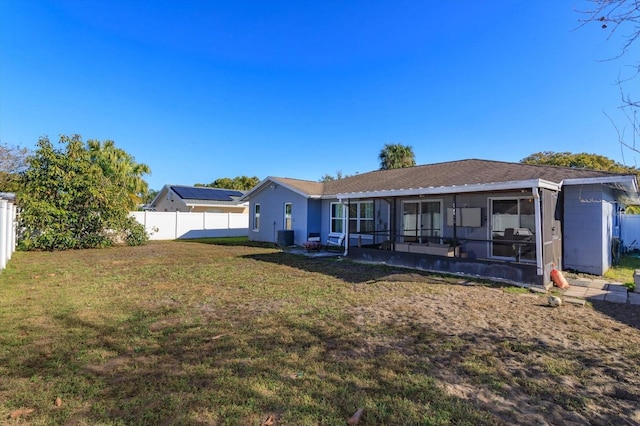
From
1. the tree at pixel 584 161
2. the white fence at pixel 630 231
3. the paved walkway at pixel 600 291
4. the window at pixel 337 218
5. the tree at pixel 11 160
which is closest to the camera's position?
the paved walkway at pixel 600 291

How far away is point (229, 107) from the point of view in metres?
20.8

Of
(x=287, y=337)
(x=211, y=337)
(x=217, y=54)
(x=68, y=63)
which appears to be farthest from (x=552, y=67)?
(x=68, y=63)

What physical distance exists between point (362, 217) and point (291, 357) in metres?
11.9

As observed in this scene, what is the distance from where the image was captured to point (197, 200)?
26.5 meters

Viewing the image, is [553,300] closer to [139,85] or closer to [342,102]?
[342,102]

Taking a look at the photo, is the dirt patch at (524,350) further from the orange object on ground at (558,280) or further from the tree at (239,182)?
the tree at (239,182)

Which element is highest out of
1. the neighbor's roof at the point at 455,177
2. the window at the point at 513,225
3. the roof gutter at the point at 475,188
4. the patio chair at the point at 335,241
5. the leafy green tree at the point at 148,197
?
the leafy green tree at the point at 148,197

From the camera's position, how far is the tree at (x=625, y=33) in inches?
112

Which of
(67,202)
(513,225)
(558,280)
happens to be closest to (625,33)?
(558,280)

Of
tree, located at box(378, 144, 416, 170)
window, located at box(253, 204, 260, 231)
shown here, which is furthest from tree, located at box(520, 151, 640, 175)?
window, located at box(253, 204, 260, 231)

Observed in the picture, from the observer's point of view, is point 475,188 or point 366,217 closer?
point 475,188

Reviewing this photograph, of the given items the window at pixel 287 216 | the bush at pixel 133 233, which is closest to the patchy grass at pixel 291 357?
the window at pixel 287 216

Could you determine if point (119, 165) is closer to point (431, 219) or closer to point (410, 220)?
point (410, 220)

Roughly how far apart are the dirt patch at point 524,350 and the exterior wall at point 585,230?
3.77 meters
